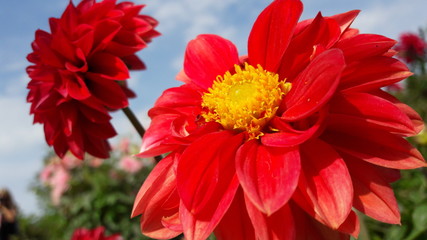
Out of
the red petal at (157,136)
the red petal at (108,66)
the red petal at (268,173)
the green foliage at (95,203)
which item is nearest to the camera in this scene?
the red petal at (268,173)

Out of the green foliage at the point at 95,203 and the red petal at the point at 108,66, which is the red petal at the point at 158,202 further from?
the green foliage at the point at 95,203

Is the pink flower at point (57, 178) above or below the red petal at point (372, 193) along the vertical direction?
below

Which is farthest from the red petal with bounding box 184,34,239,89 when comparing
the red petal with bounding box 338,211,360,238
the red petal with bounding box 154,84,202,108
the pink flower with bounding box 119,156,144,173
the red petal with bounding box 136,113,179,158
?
the pink flower with bounding box 119,156,144,173

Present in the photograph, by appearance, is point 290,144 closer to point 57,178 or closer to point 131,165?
point 131,165

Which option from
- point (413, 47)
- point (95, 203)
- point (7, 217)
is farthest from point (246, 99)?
point (413, 47)

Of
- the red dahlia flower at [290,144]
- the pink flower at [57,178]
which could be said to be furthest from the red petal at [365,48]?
the pink flower at [57,178]
